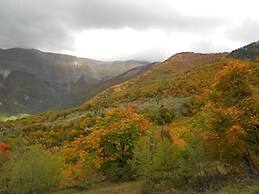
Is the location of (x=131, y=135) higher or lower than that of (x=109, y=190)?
higher

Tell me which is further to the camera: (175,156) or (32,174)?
(32,174)

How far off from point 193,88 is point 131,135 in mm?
121910

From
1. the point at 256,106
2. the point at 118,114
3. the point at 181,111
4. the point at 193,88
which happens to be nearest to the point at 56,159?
the point at 118,114

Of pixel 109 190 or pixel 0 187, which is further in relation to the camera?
pixel 0 187

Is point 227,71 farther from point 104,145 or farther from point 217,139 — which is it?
point 104,145

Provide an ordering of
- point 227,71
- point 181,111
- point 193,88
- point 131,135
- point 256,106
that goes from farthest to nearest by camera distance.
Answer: point 193,88
point 181,111
point 131,135
point 227,71
point 256,106

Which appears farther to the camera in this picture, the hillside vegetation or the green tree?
the green tree

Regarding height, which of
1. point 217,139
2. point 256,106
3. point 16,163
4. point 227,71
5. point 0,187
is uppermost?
point 227,71

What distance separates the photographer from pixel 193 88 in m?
162

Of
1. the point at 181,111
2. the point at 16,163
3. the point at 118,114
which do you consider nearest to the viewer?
the point at 16,163

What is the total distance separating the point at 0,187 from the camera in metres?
41.8

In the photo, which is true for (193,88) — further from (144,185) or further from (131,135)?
(144,185)

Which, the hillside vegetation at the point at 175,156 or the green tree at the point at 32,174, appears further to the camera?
the green tree at the point at 32,174

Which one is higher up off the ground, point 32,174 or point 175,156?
point 175,156
